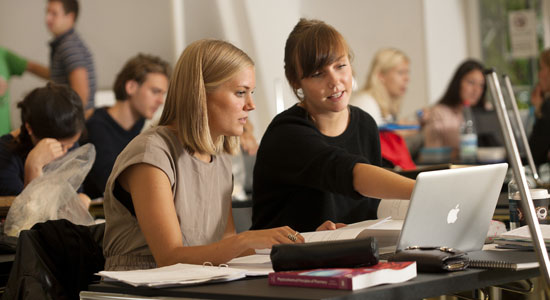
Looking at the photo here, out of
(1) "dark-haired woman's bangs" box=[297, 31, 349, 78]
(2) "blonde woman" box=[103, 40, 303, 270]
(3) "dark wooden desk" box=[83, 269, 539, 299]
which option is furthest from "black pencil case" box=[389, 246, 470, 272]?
(1) "dark-haired woman's bangs" box=[297, 31, 349, 78]

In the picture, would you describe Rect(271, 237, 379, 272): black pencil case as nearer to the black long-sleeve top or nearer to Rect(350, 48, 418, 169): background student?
the black long-sleeve top

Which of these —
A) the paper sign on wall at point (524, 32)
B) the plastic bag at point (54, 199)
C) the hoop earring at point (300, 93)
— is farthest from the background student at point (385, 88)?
the plastic bag at point (54, 199)

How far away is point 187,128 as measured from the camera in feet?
6.73

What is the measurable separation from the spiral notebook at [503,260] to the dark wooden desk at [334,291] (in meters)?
0.02

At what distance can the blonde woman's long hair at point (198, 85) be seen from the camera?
6.73 ft

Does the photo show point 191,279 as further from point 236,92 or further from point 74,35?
point 74,35

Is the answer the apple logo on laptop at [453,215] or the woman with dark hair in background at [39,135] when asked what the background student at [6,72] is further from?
the apple logo on laptop at [453,215]

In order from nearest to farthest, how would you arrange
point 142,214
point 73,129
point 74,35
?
point 142,214, point 73,129, point 74,35

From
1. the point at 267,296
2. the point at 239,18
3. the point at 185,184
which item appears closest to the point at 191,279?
the point at 267,296

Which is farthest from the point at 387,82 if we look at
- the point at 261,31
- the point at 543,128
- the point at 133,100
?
the point at 133,100

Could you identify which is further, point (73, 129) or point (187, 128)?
point (73, 129)

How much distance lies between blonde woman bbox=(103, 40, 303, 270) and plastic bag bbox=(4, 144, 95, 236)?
1.55 ft

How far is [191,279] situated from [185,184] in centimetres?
61

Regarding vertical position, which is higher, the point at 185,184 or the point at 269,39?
the point at 269,39
